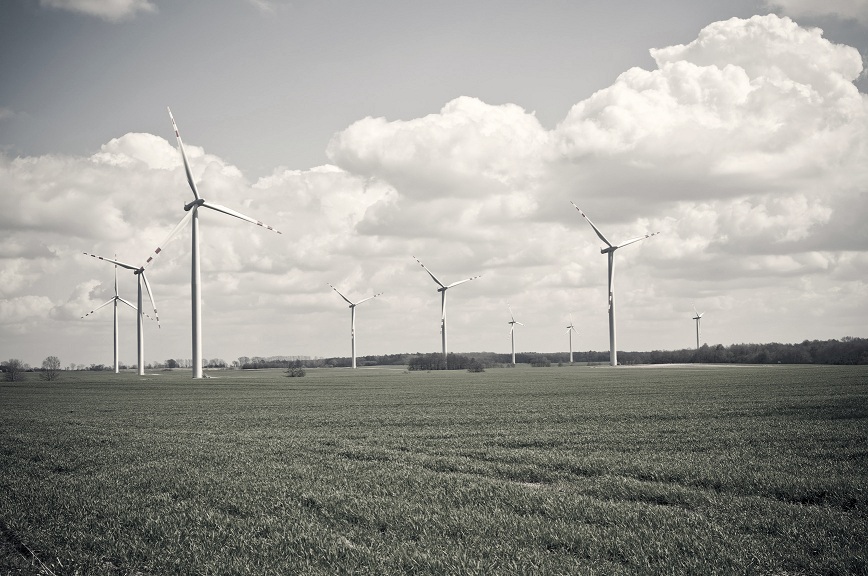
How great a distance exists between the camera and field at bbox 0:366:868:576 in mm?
9406

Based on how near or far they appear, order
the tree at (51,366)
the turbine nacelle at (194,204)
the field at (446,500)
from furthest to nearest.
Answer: the tree at (51,366) → the turbine nacelle at (194,204) → the field at (446,500)

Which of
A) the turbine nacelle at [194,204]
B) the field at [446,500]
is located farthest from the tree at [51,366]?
the field at [446,500]

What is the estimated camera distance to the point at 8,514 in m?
12.7

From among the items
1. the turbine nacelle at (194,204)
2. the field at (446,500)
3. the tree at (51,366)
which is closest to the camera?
the field at (446,500)

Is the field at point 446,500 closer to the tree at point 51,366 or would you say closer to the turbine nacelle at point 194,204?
the turbine nacelle at point 194,204

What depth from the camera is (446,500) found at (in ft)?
43.8

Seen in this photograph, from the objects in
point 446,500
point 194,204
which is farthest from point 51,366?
point 446,500

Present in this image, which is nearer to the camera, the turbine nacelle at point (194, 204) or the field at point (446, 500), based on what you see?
the field at point (446, 500)

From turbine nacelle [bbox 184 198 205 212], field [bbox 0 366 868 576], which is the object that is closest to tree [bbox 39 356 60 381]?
turbine nacelle [bbox 184 198 205 212]

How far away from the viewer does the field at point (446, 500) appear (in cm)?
941

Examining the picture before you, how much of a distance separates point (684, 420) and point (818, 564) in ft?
74.0

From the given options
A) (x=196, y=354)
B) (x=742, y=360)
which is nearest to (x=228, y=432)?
(x=196, y=354)

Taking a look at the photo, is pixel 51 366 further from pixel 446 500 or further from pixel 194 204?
pixel 446 500

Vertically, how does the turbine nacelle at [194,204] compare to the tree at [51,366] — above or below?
above
